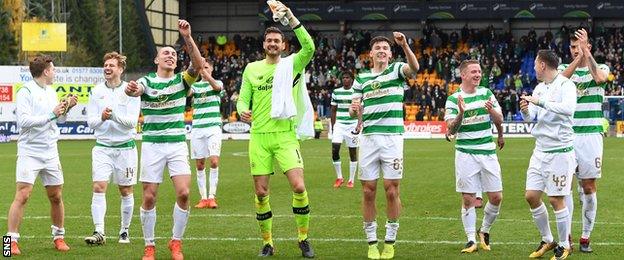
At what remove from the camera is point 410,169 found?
1055 inches

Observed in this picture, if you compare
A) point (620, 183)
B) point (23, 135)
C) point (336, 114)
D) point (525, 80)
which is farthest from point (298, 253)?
point (525, 80)

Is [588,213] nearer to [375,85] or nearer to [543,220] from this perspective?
[543,220]

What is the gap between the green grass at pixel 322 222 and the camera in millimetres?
12391

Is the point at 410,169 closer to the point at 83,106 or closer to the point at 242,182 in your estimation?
the point at 242,182

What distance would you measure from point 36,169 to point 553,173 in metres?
6.04

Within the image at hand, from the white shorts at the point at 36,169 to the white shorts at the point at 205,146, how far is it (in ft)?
18.0

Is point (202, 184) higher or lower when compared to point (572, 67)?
lower

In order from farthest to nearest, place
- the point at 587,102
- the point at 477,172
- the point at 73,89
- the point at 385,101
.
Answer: the point at 73,89
the point at 587,102
the point at 477,172
the point at 385,101

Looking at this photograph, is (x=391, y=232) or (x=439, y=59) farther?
(x=439, y=59)

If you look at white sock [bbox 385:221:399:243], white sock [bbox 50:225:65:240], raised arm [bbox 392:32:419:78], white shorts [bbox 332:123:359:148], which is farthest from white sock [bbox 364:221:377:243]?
white shorts [bbox 332:123:359:148]

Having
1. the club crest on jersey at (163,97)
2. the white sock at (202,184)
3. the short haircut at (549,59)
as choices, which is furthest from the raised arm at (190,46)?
the white sock at (202,184)

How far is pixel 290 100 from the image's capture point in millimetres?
11852

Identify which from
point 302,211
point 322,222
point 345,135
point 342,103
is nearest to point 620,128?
point 345,135

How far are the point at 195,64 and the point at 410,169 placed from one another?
15745mm
